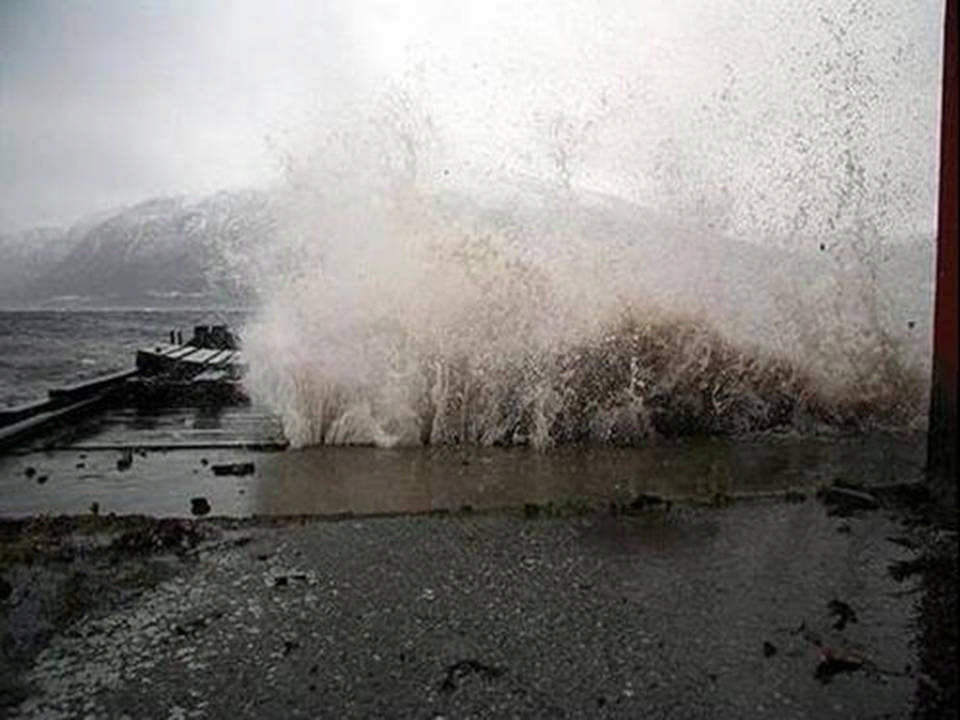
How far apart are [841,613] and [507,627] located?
4.19 ft

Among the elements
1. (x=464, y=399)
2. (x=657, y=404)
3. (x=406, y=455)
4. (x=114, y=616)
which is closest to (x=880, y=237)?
(x=657, y=404)

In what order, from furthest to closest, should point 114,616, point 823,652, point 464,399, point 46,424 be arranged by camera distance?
point 46,424
point 464,399
point 114,616
point 823,652

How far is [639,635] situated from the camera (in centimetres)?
307

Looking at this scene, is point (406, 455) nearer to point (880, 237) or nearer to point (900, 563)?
point (900, 563)

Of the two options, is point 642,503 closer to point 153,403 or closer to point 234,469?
point 234,469

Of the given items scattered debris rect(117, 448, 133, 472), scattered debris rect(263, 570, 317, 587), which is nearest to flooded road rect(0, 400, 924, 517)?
scattered debris rect(117, 448, 133, 472)

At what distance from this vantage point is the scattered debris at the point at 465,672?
8.91 ft

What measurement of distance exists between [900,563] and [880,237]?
256 inches

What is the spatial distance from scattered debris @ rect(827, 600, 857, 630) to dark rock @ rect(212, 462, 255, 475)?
→ 4.22 m

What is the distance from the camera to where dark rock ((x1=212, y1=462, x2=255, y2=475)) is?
6.17 meters

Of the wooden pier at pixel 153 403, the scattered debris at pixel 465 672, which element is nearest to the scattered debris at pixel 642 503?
the scattered debris at pixel 465 672

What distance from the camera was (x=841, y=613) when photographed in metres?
3.19

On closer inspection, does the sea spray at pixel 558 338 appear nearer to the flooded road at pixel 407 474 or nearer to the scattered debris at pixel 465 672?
the flooded road at pixel 407 474

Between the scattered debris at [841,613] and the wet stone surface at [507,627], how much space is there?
0.01m
